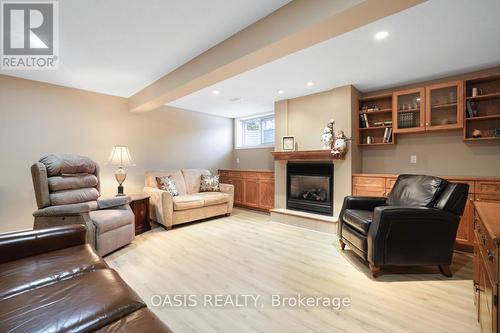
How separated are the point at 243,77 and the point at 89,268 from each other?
2.85 meters

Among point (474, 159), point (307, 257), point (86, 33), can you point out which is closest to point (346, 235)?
point (307, 257)

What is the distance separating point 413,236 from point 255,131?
428 centimetres

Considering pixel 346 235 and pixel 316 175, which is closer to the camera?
pixel 346 235

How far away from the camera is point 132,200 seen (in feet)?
11.3

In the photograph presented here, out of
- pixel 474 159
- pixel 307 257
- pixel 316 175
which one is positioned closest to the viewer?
pixel 307 257

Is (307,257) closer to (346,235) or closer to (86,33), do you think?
(346,235)

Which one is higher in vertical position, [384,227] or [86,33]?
[86,33]

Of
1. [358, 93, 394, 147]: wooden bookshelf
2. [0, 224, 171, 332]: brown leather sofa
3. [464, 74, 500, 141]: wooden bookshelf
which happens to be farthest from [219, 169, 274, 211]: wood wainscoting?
[0, 224, 171, 332]: brown leather sofa

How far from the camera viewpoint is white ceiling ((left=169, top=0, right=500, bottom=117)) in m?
1.92

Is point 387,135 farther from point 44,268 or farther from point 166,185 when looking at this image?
point 44,268

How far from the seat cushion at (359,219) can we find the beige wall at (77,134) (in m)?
3.68

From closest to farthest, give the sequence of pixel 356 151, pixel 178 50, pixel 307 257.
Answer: pixel 178 50 → pixel 307 257 → pixel 356 151

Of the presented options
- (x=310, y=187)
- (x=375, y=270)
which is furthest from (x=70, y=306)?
(x=310, y=187)

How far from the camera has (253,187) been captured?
510 cm
